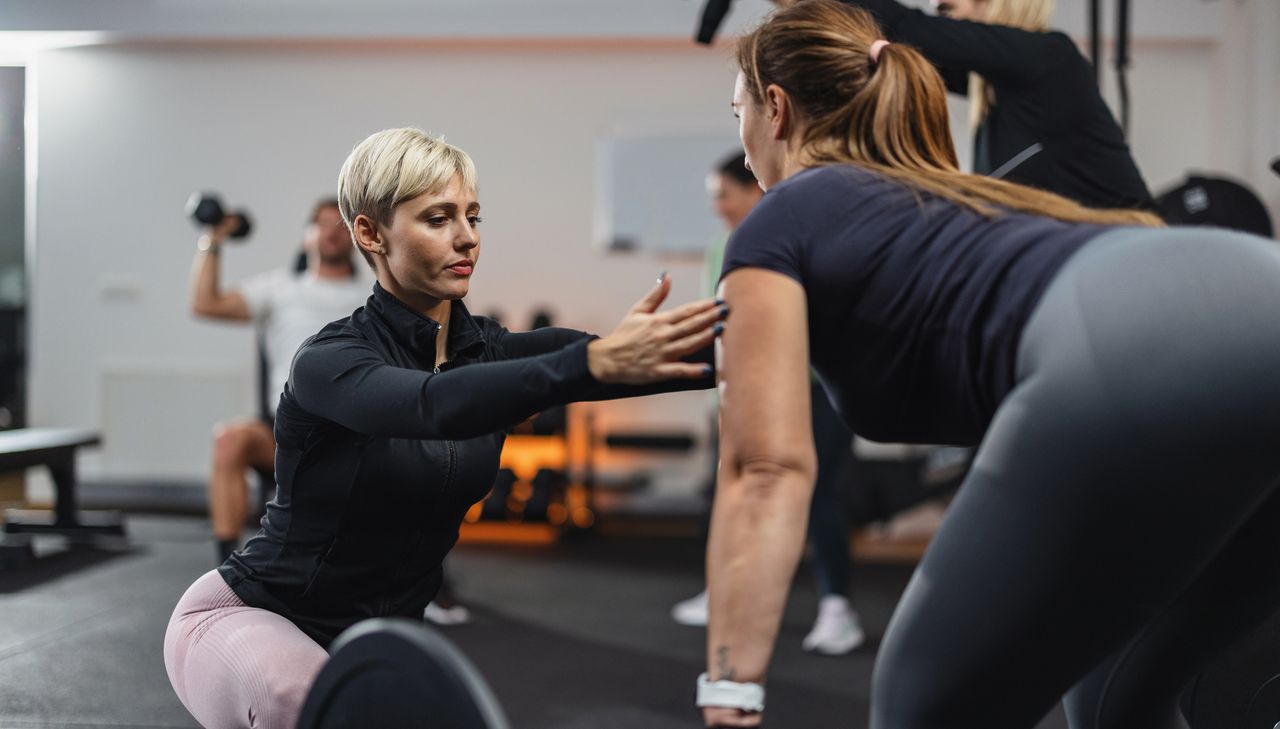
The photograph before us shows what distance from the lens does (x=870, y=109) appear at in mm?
1110

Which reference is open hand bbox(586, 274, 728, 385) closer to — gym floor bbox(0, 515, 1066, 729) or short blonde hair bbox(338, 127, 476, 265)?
short blonde hair bbox(338, 127, 476, 265)

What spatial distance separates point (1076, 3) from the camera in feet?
16.4

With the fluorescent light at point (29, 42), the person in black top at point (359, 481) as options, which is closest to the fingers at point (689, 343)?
the person in black top at point (359, 481)

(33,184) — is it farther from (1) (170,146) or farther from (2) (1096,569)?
(1) (170,146)

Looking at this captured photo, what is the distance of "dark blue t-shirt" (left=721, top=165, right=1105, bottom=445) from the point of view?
993 millimetres

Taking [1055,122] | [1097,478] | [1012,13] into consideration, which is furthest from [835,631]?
[1097,478]

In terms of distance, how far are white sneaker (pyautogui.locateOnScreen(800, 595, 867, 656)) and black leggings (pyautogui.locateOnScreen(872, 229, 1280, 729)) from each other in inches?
82.6

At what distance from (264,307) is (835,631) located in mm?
1925

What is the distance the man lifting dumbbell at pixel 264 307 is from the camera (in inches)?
128

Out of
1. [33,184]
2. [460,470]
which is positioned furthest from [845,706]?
[33,184]

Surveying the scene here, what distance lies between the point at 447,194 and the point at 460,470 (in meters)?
0.32

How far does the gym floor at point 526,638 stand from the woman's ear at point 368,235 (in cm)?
98

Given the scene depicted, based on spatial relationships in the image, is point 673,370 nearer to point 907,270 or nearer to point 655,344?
point 655,344

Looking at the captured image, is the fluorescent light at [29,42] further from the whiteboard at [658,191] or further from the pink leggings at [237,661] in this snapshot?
the whiteboard at [658,191]
